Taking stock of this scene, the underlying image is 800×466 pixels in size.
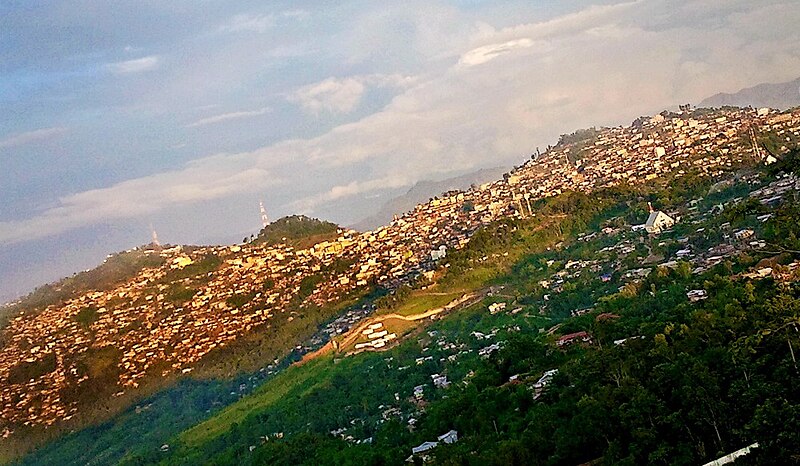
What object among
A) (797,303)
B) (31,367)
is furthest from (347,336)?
(797,303)

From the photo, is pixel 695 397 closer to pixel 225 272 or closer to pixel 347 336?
pixel 347 336

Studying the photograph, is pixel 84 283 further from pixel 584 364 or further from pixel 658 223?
pixel 584 364

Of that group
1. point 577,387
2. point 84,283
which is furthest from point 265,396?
point 84,283

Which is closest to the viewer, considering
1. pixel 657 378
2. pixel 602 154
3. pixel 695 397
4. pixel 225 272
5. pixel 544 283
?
pixel 695 397

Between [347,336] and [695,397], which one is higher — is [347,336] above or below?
below

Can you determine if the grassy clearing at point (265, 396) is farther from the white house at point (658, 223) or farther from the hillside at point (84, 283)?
the hillside at point (84, 283)

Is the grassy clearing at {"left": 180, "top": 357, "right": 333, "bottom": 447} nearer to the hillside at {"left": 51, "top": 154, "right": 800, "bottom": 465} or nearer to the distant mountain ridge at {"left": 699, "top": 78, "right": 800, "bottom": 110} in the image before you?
the hillside at {"left": 51, "top": 154, "right": 800, "bottom": 465}

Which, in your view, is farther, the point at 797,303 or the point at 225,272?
the point at 225,272
